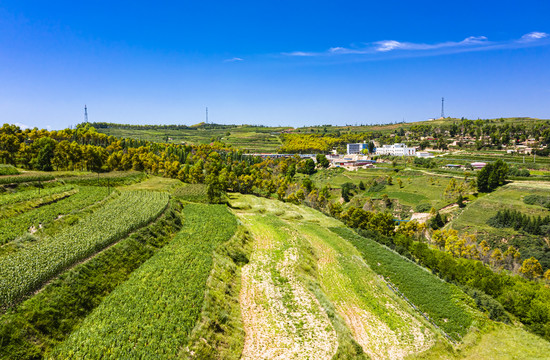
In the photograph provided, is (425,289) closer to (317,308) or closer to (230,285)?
(317,308)

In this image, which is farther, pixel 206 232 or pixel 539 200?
pixel 539 200

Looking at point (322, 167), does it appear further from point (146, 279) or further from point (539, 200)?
point (146, 279)

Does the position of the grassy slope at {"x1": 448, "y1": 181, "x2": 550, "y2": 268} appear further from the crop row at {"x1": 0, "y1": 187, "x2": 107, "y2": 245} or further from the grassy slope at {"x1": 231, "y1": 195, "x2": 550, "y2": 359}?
the crop row at {"x1": 0, "y1": 187, "x2": 107, "y2": 245}

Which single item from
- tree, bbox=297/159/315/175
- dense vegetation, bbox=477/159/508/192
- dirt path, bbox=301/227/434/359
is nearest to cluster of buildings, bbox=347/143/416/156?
tree, bbox=297/159/315/175

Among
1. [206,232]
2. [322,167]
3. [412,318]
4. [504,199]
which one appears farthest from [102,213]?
[322,167]

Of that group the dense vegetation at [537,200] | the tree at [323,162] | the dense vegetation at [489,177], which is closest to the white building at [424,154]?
the tree at [323,162]

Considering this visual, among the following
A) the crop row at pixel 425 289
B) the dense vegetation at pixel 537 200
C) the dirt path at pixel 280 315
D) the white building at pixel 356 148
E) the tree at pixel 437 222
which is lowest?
the tree at pixel 437 222

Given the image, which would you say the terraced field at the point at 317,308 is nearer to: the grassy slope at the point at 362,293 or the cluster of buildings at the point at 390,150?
the grassy slope at the point at 362,293

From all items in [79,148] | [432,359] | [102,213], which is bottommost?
[432,359]
